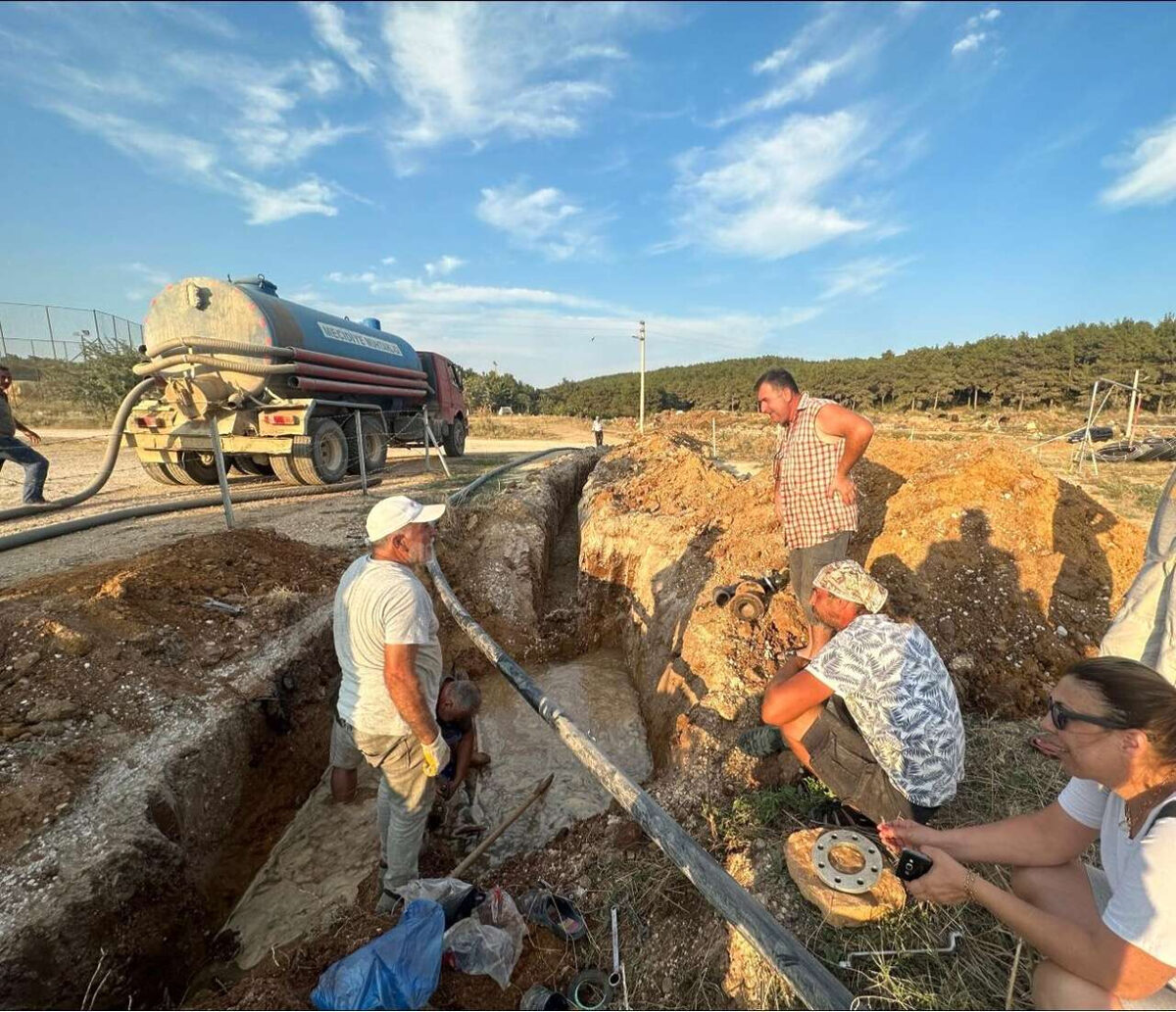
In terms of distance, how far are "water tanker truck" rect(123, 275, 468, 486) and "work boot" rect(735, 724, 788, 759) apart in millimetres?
7919

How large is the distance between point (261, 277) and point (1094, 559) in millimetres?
12797

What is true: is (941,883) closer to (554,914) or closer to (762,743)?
(762,743)

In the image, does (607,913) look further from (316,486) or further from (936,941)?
(316,486)

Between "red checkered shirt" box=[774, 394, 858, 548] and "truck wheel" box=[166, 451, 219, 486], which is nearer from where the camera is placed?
"red checkered shirt" box=[774, 394, 858, 548]

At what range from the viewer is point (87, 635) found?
3900 millimetres

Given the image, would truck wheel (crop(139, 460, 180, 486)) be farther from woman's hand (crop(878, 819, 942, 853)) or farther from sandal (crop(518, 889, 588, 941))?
woman's hand (crop(878, 819, 942, 853))

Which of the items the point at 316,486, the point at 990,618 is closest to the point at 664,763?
the point at 990,618

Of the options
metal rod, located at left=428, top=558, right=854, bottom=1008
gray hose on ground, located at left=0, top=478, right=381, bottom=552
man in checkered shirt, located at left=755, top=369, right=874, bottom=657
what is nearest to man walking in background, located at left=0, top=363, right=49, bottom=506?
gray hose on ground, located at left=0, top=478, right=381, bottom=552

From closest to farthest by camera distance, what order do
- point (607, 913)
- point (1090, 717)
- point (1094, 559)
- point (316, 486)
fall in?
point (1090, 717), point (607, 913), point (1094, 559), point (316, 486)

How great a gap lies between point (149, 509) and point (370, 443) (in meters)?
4.73

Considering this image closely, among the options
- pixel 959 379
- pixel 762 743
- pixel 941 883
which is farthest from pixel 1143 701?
pixel 959 379

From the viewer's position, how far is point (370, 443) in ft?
40.0

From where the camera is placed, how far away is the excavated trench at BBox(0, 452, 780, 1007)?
8.79 feet

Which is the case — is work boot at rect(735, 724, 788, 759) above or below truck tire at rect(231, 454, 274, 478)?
below
